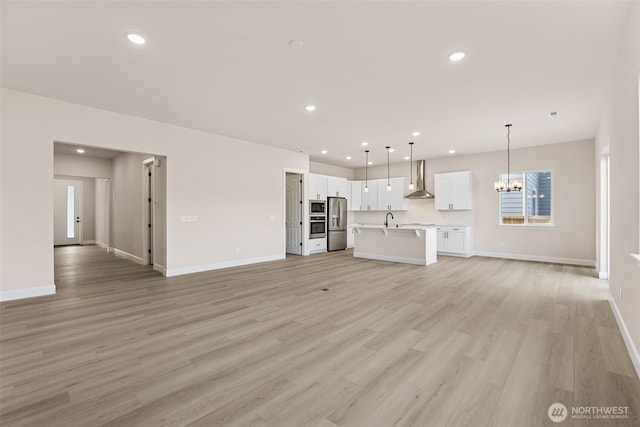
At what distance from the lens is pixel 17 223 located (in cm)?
412

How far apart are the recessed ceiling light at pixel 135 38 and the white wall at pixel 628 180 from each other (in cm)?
419

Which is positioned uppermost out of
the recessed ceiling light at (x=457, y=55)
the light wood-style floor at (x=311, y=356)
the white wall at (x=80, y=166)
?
the recessed ceiling light at (x=457, y=55)

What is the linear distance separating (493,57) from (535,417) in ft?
10.9

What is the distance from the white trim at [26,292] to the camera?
13.3ft

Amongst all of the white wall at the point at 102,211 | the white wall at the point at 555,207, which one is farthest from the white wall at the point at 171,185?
the white wall at the point at 102,211

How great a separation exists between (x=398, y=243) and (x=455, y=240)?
2.11 meters

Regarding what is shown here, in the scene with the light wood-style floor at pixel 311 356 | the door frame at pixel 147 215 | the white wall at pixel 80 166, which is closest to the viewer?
the light wood-style floor at pixel 311 356

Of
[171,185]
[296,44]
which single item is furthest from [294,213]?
[296,44]

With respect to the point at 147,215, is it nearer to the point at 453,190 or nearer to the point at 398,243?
the point at 398,243

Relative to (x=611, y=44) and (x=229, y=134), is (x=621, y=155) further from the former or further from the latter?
(x=229, y=134)

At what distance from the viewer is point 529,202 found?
→ 25.1ft

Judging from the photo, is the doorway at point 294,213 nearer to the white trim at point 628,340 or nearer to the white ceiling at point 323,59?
the white ceiling at point 323,59

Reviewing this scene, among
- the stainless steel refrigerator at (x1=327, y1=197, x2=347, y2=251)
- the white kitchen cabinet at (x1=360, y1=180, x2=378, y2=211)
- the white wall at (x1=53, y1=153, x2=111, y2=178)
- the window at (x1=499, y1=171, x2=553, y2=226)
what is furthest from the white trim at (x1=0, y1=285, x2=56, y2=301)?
the window at (x1=499, y1=171, x2=553, y2=226)

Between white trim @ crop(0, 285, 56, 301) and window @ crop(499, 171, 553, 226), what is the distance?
9.81 metres
